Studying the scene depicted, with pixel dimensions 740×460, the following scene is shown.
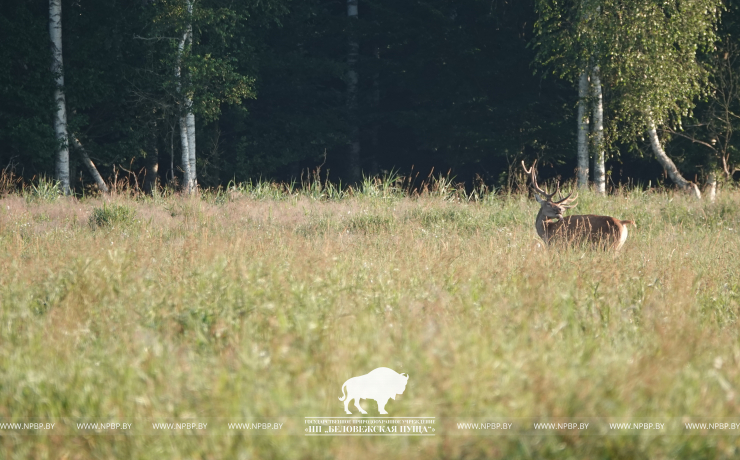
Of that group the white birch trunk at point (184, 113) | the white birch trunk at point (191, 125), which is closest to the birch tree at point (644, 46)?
the white birch trunk at point (191, 125)

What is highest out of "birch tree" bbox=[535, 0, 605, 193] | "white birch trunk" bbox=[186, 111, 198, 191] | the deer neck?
"birch tree" bbox=[535, 0, 605, 193]

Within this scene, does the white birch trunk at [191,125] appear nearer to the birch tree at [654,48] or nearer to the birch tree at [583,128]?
the birch tree at [583,128]

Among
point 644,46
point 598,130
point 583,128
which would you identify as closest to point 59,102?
point 583,128

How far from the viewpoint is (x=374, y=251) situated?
6902 mm

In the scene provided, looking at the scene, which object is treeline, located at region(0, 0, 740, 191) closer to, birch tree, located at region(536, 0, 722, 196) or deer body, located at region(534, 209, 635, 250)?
birch tree, located at region(536, 0, 722, 196)

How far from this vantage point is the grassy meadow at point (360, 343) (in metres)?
2.67

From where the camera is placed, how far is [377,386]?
2.96 metres

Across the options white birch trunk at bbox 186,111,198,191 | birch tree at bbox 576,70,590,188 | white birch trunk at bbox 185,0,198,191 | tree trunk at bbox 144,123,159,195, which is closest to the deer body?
birch tree at bbox 576,70,590,188

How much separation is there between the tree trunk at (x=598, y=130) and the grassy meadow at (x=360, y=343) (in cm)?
737

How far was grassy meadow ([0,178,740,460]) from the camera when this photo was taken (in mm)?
2674

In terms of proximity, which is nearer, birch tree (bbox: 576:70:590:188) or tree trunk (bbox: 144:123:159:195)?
birch tree (bbox: 576:70:590:188)

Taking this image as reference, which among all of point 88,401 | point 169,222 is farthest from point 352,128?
point 88,401

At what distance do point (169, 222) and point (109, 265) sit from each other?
16.6 ft

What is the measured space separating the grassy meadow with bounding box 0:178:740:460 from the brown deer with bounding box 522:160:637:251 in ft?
1.61
